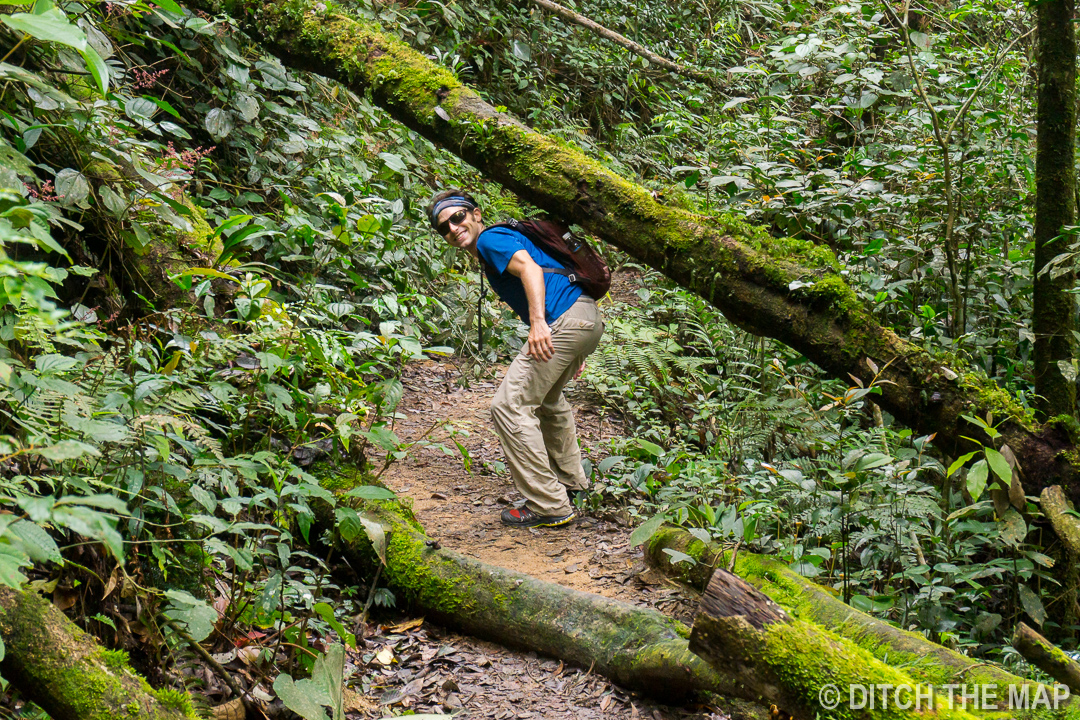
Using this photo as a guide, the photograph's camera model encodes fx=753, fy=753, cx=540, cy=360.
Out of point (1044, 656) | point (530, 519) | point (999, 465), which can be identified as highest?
point (999, 465)

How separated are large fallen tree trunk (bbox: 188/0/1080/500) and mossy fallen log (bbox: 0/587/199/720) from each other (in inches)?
134

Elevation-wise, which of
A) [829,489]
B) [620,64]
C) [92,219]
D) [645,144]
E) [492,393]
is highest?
[620,64]

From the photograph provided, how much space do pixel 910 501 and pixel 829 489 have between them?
46 cm

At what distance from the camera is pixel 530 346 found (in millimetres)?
4820

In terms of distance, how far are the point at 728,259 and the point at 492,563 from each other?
2299 millimetres

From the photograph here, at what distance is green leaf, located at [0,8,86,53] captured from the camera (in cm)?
180

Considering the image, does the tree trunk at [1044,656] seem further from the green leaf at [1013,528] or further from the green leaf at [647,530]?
the green leaf at [647,530]

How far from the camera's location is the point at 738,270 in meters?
4.41

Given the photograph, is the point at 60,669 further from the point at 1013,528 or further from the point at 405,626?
the point at 1013,528

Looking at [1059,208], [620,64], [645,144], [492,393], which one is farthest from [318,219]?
[620,64]

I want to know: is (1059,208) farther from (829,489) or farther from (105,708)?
(105,708)

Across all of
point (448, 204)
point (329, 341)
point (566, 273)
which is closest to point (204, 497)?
point (329, 341)

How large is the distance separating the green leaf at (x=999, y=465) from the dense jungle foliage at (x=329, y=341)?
0.6 inches

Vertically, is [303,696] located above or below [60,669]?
below
